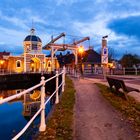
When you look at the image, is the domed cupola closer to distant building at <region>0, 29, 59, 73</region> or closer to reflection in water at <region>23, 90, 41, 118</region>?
distant building at <region>0, 29, 59, 73</region>

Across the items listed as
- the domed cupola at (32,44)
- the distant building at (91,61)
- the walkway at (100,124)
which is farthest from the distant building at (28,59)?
the walkway at (100,124)

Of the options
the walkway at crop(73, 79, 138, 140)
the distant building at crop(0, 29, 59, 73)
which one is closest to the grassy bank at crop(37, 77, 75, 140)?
the walkway at crop(73, 79, 138, 140)

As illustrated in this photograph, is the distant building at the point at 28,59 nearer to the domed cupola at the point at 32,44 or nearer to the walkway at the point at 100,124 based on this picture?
the domed cupola at the point at 32,44

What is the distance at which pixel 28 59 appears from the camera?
65.8 m

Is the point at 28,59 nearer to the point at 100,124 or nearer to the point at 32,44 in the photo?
the point at 32,44

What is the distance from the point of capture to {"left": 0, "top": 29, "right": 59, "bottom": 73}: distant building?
6550 cm

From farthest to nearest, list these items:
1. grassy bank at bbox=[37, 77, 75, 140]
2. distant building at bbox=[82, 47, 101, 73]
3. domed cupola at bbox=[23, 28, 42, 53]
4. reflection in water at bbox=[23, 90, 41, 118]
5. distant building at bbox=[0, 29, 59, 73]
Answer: domed cupola at bbox=[23, 28, 42, 53]
distant building at bbox=[0, 29, 59, 73]
distant building at bbox=[82, 47, 101, 73]
reflection in water at bbox=[23, 90, 41, 118]
grassy bank at bbox=[37, 77, 75, 140]

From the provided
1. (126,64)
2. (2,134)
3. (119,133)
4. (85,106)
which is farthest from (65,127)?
(126,64)

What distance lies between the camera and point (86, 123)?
6.37 meters

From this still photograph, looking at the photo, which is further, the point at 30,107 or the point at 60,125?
the point at 30,107

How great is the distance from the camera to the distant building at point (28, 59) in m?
65.5

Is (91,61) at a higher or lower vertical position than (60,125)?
higher

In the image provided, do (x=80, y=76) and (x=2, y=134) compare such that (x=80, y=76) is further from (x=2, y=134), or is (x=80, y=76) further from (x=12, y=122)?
(x=2, y=134)

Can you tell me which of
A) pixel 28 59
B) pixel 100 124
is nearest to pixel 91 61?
pixel 28 59
